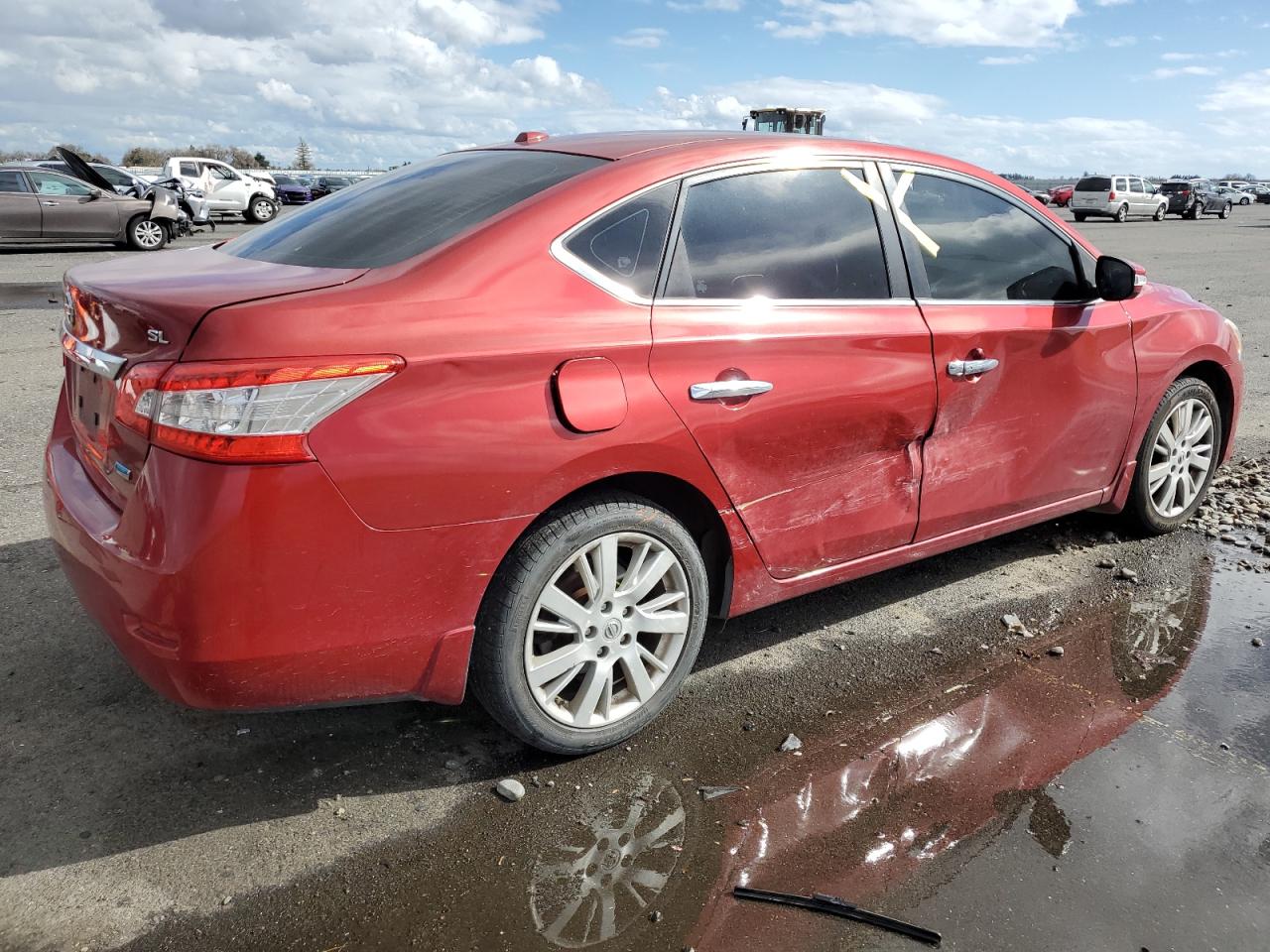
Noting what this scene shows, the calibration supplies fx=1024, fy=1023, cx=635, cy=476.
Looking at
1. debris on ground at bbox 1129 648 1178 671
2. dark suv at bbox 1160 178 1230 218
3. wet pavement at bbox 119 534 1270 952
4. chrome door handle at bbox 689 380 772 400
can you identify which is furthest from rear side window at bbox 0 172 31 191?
dark suv at bbox 1160 178 1230 218

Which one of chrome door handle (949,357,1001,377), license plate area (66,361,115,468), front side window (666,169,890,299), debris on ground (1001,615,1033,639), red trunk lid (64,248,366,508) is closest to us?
red trunk lid (64,248,366,508)

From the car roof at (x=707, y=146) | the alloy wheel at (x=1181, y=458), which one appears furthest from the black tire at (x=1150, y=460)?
the car roof at (x=707, y=146)

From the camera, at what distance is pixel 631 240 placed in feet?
9.73

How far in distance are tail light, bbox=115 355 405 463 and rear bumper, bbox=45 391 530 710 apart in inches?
1.7

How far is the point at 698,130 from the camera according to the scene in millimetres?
3633

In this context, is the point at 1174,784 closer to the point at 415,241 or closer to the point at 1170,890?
the point at 1170,890

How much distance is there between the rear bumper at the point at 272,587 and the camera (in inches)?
92.8

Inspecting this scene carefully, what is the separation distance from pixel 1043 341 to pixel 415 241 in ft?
7.93

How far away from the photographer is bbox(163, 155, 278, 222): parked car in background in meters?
27.8

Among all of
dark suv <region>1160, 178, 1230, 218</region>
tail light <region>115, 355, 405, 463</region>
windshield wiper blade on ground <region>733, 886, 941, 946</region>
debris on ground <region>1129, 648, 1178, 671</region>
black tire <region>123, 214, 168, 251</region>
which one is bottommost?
black tire <region>123, 214, 168, 251</region>

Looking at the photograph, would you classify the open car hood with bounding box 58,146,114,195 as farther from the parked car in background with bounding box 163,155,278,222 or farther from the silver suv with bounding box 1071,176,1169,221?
the silver suv with bounding box 1071,176,1169,221

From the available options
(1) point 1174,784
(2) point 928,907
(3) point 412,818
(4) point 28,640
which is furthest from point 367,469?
(1) point 1174,784

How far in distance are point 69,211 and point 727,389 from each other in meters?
19.3

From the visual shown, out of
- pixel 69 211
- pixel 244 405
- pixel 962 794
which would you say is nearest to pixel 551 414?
pixel 244 405
